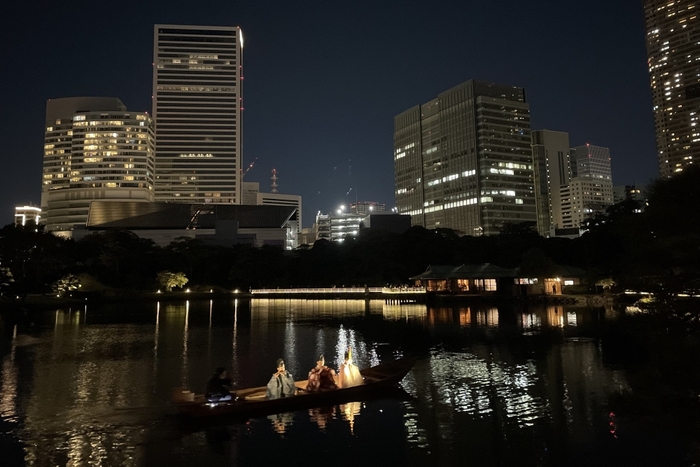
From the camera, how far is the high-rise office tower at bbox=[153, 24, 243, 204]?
161500 millimetres

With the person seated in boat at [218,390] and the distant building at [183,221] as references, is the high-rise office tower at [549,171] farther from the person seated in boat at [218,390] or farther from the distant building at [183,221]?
the person seated in boat at [218,390]

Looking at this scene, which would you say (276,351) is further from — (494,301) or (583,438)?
(494,301)

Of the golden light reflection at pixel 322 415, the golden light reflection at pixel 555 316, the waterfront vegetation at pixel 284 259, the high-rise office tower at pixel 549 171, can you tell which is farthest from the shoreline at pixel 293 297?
the high-rise office tower at pixel 549 171

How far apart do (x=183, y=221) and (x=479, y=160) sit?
7996 centimetres

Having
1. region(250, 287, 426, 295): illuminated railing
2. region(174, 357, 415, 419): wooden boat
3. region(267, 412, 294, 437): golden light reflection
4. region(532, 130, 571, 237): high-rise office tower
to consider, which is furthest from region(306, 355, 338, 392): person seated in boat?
region(532, 130, 571, 237): high-rise office tower

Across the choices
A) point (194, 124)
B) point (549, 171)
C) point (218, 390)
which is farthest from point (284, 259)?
point (549, 171)

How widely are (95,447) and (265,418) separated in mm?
4133

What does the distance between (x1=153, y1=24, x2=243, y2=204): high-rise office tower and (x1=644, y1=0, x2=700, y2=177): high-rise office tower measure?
137m

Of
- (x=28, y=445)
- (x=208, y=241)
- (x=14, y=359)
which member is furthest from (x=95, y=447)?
(x=208, y=241)

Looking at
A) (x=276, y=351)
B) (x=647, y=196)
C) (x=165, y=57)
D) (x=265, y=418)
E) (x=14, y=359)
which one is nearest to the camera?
(x=265, y=418)

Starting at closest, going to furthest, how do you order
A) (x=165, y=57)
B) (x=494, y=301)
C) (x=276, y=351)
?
(x=276, y=351) < (x=494, y=301) < (x=165, y=57)

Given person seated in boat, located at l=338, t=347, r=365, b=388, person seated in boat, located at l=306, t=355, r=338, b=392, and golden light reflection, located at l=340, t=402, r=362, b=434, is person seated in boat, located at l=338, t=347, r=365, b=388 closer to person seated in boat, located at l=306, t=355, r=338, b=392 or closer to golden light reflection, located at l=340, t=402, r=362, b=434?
person seated in boat, located at l=306, t=355, r=338, b=392

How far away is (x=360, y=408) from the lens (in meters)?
14.5

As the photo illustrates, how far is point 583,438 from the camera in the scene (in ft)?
38.4
